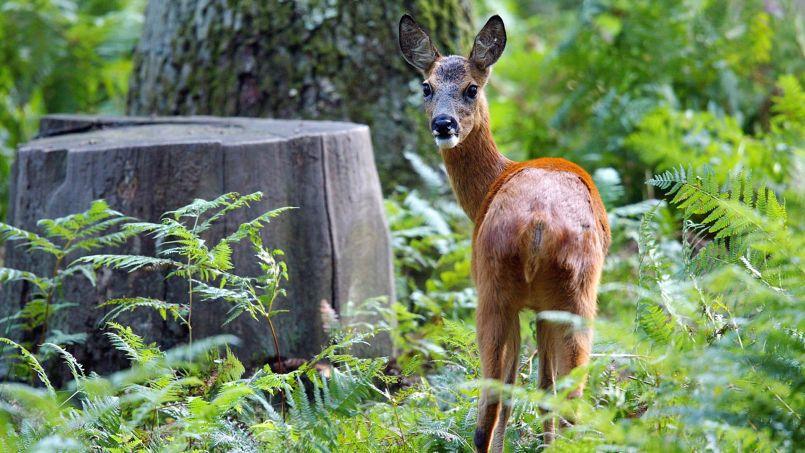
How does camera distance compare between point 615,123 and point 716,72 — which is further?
point 716,72

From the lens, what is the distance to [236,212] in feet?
14.8

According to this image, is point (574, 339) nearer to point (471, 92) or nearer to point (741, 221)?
point (741, 221)

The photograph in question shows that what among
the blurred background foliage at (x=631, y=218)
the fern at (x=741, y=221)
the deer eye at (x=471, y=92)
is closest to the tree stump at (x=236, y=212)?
the blurred background foliage at (x=631, y=218)

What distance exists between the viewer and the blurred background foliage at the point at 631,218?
9.47 ft

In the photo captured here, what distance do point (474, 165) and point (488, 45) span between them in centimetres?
63

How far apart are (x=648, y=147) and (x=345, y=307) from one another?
9.57ft

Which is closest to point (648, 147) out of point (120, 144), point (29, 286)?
point (120, 144)

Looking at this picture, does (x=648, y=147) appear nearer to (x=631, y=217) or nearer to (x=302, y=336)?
(x=631, y=217)

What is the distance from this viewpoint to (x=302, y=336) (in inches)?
183

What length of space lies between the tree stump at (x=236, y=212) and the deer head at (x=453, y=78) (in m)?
0.63

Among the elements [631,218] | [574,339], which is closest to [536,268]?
[574,339]

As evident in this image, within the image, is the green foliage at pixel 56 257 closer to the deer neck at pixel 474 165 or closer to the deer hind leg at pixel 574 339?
the deer neck at pixel 474 165

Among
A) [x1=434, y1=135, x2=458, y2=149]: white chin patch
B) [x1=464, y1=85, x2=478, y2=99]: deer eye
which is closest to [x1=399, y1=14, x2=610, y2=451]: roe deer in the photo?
[x1=434, y1=135, x2=458, y2=149]: white chin patch

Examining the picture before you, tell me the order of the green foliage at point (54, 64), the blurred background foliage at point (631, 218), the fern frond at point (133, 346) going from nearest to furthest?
the blurred background foliage at point (631, 218), the fern frond at point (133, 346), the green foliage at point (54, 64)
